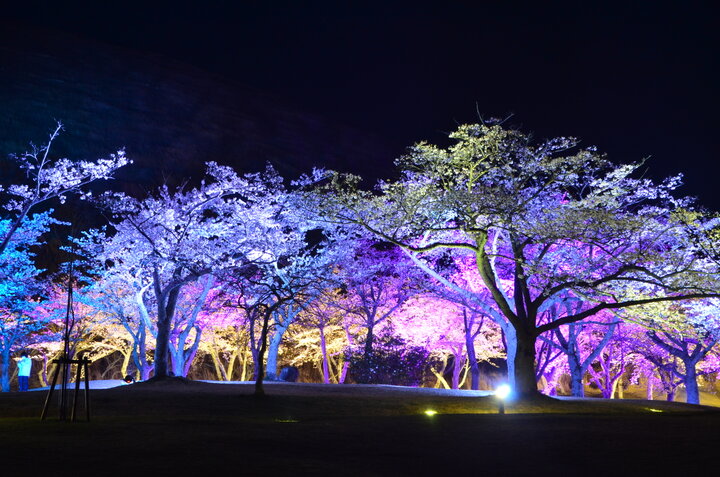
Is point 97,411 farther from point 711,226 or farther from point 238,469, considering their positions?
point 711,226

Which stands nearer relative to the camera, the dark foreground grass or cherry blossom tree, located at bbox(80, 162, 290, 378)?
the dark foreground grass

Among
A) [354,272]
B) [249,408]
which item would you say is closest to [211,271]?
[249,408]

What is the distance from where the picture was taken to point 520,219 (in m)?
19.1

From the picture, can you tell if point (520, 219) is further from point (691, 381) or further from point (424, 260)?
point (691, 381)

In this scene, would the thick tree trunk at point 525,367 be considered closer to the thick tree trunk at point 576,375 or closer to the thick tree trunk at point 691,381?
the thick tree trunk at point 576,375

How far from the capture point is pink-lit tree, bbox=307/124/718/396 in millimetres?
17828

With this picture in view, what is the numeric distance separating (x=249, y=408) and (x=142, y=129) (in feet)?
247

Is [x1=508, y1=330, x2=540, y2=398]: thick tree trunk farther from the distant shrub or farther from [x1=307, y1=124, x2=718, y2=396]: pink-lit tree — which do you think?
the distant shrub

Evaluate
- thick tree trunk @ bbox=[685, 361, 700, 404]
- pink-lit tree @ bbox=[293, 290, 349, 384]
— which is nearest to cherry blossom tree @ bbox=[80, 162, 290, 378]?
pink-lit tree @ bbox=[293, 290, 349, 384]

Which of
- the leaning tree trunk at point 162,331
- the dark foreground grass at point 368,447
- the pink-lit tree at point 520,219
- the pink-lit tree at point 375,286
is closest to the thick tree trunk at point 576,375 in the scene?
the pink-lit tree at point 520,219

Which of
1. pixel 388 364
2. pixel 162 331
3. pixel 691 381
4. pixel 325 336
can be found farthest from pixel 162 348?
pixel 691 381

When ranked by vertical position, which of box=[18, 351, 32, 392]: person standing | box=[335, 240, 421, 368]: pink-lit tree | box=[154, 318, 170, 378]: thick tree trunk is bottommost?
box=[18, 351, 32, 392]: person standing

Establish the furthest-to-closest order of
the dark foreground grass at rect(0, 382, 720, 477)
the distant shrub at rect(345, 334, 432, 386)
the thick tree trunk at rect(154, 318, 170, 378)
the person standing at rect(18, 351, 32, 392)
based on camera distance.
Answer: the distant shrub at rect(345, 334, 432, 386)
the person standing at rect(18, 351, 32, 392)
the thick tree trunk at rect(154, 318, 170, 378)
the dark foreground grass at rect(0, 382, 720, 477)

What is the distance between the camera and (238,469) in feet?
17.8
